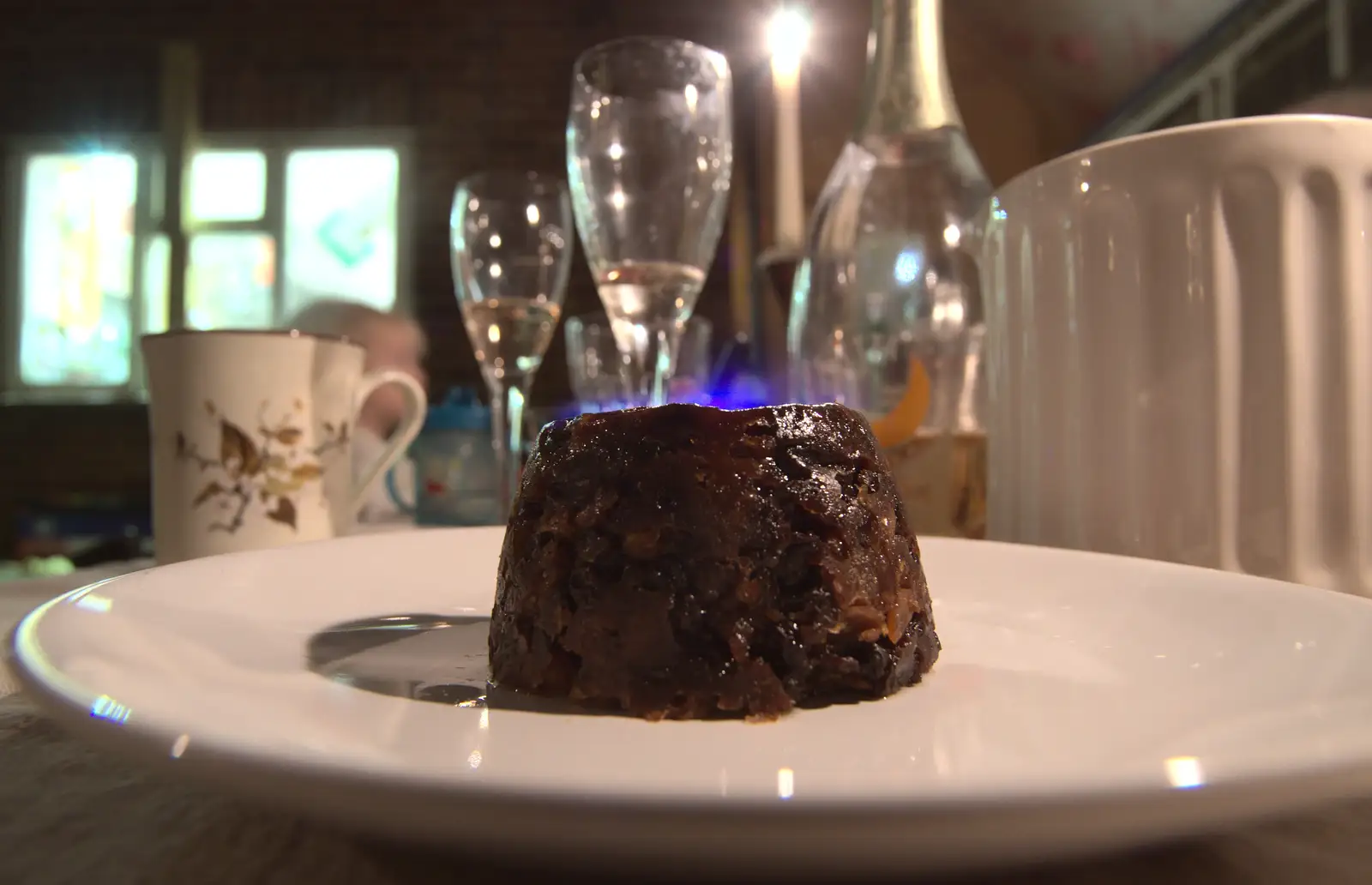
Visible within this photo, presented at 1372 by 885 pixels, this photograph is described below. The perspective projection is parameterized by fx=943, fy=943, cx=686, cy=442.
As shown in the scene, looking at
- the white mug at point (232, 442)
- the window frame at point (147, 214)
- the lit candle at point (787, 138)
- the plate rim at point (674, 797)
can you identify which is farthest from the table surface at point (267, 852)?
the window frame at point (147, 214)

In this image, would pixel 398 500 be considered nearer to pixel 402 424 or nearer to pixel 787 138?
pixel 402 424

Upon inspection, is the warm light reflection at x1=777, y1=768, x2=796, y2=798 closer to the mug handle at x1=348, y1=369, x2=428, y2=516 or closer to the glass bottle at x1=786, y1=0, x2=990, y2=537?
the glass bottle at x1=786, y1=0, x2=990, y2=537

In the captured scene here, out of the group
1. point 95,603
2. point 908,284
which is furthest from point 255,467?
point 908,284

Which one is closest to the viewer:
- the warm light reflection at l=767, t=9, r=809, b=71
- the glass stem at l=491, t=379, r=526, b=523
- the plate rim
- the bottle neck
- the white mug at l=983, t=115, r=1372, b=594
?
the plate rim

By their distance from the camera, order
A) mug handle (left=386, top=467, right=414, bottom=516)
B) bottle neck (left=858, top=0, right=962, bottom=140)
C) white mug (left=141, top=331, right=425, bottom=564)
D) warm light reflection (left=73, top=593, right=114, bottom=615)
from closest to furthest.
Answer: warm light reflection (left=73, top=593, right=114, bottom=615) < white mug (left=141, top=331, right=425, bottom=564) < bottle neck (left=858, top=0, right=962, bottom=140) < mug handle (left=386, top=467, right=414, bottom=516)

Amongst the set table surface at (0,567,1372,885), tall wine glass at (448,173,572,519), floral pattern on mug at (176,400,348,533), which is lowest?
table surface at (0,567,1372,885)

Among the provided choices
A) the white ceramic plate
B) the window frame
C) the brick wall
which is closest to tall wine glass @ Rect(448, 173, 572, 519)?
the white ceramic plate
